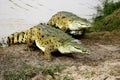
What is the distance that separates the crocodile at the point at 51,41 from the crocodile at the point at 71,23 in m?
1.28

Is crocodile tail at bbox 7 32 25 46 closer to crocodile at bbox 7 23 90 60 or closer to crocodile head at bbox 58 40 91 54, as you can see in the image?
crocodile at bbox 7 23 90 60

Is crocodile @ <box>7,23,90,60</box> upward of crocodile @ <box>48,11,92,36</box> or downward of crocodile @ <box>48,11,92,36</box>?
downward

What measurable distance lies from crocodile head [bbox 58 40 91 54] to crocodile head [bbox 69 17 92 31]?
1865 millimetres

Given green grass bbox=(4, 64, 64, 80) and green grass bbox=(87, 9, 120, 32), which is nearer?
green grass bbox=(4, 64, 64, 80)

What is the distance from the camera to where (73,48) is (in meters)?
6.84

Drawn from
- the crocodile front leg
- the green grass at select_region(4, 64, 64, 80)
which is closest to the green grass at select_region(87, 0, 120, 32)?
the crocodile front leg

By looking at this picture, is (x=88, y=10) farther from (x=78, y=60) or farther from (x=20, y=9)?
(x=78, y=60)

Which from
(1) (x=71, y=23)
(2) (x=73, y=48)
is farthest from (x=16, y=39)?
(2) (x=73, y=48)

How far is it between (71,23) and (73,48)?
2321 mm

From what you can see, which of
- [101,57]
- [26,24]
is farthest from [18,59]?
[26,24]

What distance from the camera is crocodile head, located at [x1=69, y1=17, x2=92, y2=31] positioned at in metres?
8.76

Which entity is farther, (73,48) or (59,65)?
(73,48)

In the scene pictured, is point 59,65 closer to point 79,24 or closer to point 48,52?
point 48,52

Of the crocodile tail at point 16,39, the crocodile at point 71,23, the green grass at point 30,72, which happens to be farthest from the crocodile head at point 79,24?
the green grass at point 30,72
